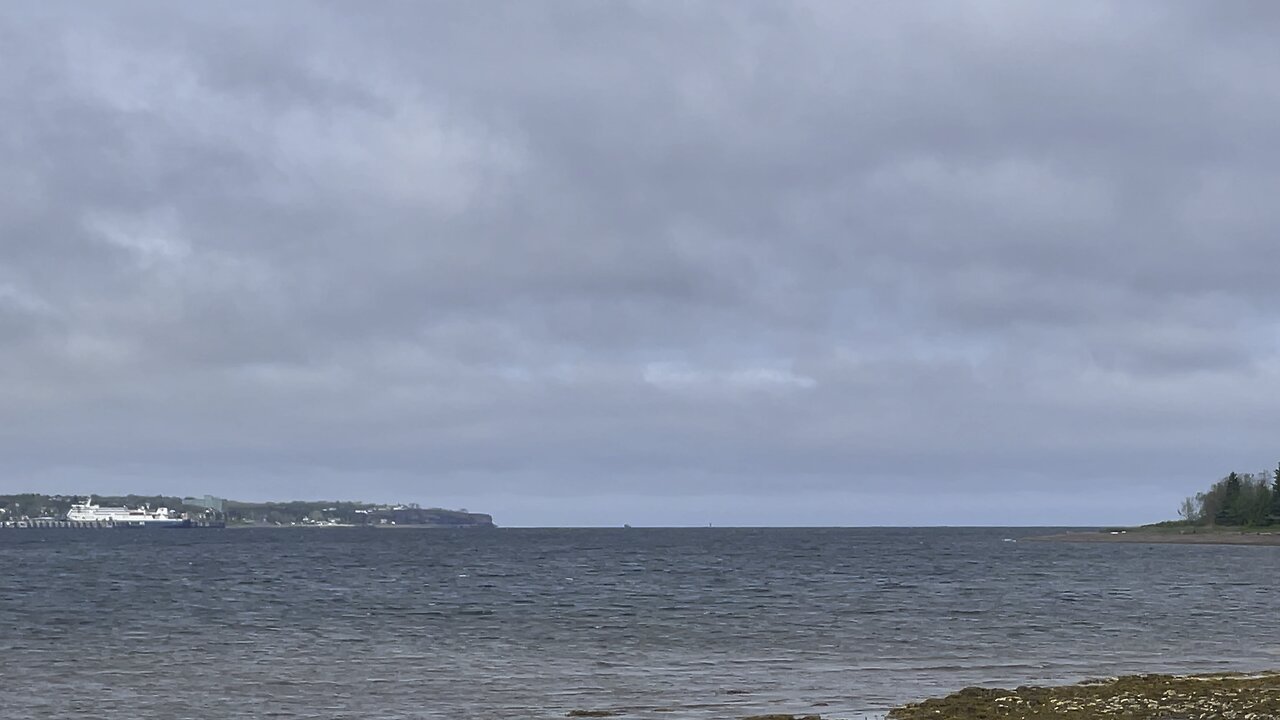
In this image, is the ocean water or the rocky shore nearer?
the rocky shore

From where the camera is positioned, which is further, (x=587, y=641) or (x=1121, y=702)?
(x=587, y=641)

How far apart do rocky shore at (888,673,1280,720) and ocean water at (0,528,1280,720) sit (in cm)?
265

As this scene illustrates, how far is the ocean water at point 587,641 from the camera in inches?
1667

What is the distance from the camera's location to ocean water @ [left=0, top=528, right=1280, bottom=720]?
→ 42.3 m

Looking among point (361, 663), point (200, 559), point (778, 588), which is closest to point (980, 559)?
point (778, 588)

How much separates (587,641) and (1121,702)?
97.1 feet

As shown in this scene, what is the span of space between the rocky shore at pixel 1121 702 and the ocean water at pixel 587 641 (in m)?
2.65

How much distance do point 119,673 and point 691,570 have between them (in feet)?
328

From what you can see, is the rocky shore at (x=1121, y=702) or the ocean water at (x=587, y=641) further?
the ocean water at (x=587, y=641)

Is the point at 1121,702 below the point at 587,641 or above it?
above

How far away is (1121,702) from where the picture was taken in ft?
117

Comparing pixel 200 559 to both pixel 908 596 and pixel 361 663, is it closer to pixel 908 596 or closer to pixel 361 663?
pixel 908 596

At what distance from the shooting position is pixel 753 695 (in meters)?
41.9

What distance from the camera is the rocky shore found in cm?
3388
